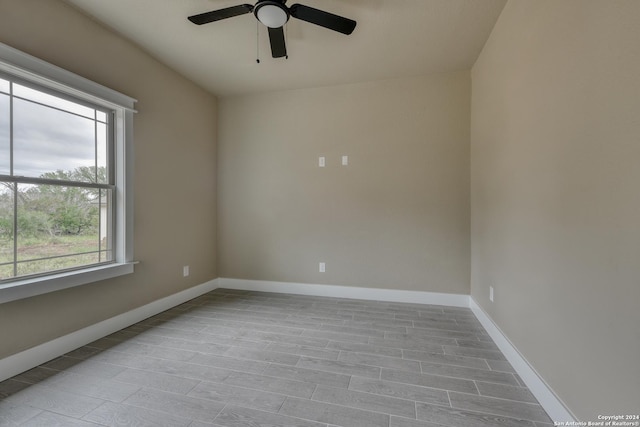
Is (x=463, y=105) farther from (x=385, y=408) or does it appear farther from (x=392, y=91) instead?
(x=385, y=408)

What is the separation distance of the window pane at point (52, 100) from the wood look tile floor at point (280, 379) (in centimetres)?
194

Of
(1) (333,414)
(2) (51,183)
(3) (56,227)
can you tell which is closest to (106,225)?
(3) (56,227)

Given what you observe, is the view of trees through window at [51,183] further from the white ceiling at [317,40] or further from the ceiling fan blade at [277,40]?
A: the ceiling fan blade at [277,40]

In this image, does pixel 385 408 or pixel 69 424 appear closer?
pixel 69 424

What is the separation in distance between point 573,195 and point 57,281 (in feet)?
10.9

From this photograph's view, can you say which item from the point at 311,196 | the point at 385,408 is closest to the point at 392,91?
the point at 311,196

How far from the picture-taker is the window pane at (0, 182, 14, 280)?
176cm

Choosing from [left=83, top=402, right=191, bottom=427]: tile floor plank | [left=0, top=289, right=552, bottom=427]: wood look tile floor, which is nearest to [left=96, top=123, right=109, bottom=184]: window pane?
[left=0, top=289, right=552, bottom=427]: wood look tile floor

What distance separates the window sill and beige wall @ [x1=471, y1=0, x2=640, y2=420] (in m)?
3.23

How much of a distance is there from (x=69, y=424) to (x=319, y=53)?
10.9ft

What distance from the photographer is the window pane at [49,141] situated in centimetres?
184

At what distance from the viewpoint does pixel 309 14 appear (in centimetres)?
178

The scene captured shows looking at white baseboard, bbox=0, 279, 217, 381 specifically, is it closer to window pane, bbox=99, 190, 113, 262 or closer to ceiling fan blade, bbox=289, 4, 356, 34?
window pane, bbox=99, 190, 113, 262

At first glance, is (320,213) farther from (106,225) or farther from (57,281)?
(57,281)
